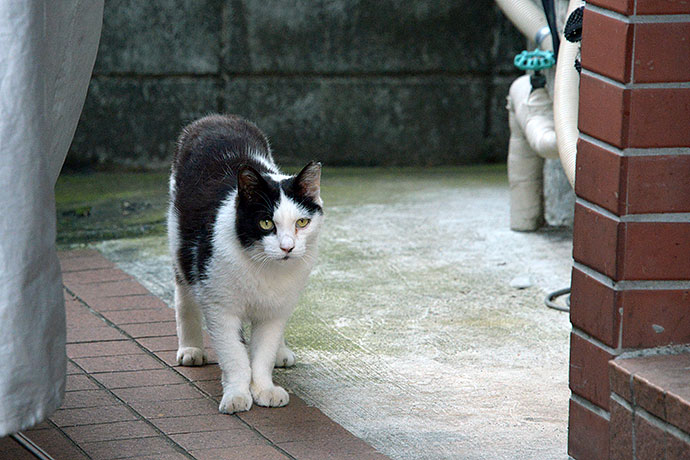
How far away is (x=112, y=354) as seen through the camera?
346 cm

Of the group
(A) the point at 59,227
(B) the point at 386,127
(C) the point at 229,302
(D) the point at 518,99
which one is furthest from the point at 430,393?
(B) the point at 386,127

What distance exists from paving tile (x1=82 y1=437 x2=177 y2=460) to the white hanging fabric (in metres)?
0.68

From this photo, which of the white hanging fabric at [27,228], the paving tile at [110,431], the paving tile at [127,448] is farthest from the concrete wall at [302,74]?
the white hanging fabric at [27,228]

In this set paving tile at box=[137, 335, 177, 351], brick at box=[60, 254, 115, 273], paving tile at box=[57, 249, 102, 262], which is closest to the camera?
paving tile at box=[137, 335, 177, 351]

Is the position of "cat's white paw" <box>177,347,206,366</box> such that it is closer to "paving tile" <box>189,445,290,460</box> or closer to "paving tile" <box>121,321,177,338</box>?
"paving tile" <box>121,321,177,338</box>

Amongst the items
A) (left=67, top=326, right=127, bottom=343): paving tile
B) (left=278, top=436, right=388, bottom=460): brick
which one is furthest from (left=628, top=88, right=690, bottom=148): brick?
(left=67, top=326, right=127, bottom=343): paving tile

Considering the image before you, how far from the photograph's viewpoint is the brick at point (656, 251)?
7.08 ft

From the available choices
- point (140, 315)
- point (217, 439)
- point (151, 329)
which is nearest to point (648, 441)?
point (217, 439)

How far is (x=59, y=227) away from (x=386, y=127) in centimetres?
244

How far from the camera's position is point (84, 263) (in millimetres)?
4566

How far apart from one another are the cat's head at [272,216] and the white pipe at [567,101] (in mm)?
1052

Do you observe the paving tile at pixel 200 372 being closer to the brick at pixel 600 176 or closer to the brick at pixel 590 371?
the brick at pixel 590 371

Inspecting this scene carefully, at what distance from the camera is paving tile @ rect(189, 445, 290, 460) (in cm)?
266

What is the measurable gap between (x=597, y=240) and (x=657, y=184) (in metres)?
0.20
